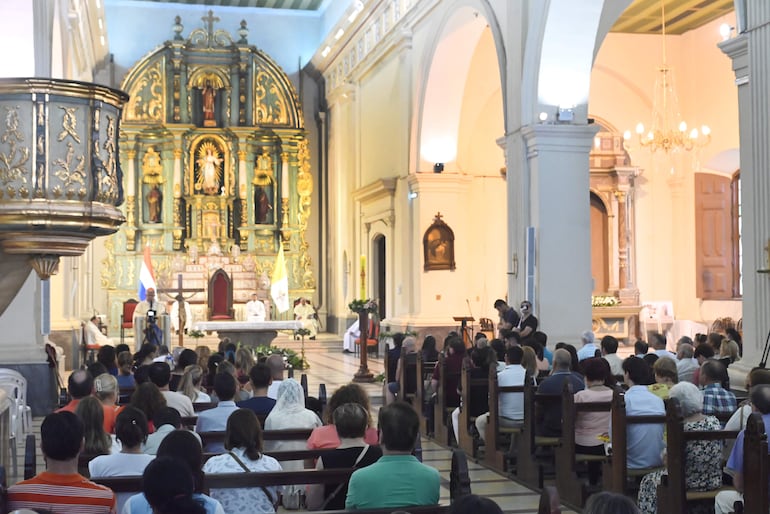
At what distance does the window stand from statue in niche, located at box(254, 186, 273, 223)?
10391 millimetres

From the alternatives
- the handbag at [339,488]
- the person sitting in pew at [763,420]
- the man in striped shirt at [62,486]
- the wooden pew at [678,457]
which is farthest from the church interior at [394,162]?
the man in striped shirt at [62,486]

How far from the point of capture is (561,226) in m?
12.0

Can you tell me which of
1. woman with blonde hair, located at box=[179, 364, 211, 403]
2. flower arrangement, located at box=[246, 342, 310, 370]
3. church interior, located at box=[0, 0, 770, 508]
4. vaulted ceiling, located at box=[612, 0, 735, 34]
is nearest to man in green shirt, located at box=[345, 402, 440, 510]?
woman with blonde hair, located at box=[179, 364, 211, 403]

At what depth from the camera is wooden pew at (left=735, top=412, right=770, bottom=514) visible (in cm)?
419

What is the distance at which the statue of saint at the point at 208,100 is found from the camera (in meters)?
23.8

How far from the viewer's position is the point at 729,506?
470cm

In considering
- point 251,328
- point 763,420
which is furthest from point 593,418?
point 251,328

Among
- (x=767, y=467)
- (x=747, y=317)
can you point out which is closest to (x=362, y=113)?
(x=747, y=317)

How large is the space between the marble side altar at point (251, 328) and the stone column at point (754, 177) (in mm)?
9453

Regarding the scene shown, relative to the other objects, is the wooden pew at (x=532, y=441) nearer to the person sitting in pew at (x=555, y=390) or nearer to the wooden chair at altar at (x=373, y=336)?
the person sitting in pew at (x=555, y=390)

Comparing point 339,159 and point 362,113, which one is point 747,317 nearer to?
point 362,113

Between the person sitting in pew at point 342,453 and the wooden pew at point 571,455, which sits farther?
the wooden pew at point 571,455

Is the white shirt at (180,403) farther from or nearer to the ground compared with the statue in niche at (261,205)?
nearer to the ground

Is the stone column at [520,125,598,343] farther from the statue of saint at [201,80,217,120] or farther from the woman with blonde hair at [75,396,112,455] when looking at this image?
the statue of saint at [201,80,217,120]
